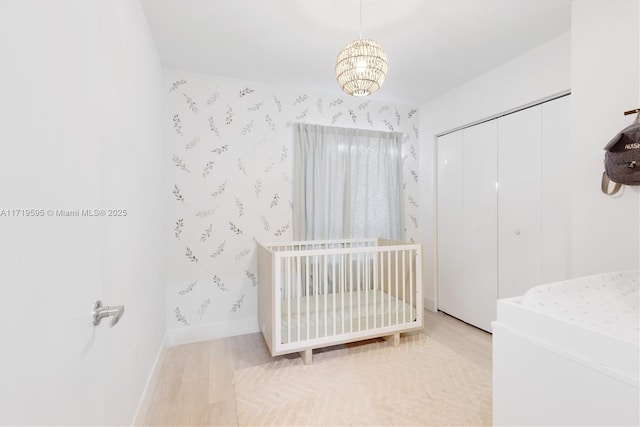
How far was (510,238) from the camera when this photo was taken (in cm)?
254

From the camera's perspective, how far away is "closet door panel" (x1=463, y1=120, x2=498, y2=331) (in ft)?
8.77

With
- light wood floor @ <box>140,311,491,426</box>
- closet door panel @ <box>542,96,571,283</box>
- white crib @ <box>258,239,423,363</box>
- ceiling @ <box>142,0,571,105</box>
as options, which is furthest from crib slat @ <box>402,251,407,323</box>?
ceiling @ <box>142,0,571,105</box>

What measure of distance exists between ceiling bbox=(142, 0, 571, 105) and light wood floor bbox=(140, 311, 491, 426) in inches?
95.5

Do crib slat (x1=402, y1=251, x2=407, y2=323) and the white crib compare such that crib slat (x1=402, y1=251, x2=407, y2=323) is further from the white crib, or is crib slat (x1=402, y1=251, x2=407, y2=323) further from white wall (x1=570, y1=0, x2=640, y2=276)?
white wall (x1=570, y1=0, x2=640, y2=276)

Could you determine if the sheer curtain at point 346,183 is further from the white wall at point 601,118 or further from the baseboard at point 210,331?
the white wall at point 601,118

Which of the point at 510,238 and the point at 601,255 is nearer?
Answer: the point at 601,255

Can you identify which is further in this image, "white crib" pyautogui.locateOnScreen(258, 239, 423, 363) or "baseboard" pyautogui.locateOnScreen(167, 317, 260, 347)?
"baseboard" pyautogui.locateOnScreen(167, 317, 260, 347)

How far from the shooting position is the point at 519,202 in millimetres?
2461

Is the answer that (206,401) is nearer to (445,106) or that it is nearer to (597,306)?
(597,306)

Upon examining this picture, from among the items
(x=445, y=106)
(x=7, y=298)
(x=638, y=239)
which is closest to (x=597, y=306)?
(x=638, y=239)

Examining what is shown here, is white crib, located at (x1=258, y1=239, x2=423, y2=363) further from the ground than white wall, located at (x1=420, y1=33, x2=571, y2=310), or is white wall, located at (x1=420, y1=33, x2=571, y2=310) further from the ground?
Result: white wall, located at (x1=420, y1=33, x2=571, y2=310)

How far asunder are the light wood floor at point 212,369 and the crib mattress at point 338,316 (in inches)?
12.9

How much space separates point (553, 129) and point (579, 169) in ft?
2.12
